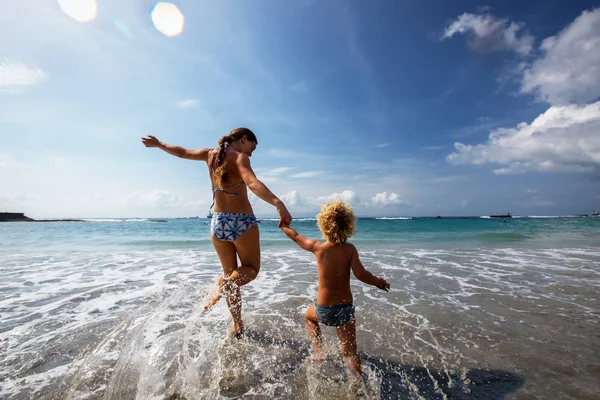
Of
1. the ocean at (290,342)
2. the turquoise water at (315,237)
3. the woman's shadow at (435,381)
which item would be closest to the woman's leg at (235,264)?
the ocean at (290,342)

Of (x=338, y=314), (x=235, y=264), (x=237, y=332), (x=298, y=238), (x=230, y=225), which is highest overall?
(x=230, y=225)

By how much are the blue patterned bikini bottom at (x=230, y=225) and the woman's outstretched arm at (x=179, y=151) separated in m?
0.81

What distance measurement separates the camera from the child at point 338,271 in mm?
2855

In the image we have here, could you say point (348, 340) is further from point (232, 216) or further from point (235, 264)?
point (232, 216)

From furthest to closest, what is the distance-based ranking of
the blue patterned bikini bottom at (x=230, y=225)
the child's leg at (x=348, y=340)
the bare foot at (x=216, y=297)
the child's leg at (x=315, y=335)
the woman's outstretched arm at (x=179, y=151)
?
the woman's outstretched arm at (x=179, y=151)
the blue patterned bikini bottom at (x=230, y=225)
the bare foot at (x=216, y=297)
the child's leg at (x=315, y=335)
the child's leg at (x=348, y=340)

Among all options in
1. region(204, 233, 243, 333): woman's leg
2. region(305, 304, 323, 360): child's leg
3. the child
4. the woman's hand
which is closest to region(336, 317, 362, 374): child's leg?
the child

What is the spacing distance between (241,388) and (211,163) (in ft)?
7.95

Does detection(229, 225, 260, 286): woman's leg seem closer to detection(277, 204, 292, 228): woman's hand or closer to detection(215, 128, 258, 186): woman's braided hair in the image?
detection(215, 128, 258, 186): woman's braided hair

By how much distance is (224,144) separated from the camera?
345cm

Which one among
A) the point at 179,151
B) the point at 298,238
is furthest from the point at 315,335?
the point at 179,151

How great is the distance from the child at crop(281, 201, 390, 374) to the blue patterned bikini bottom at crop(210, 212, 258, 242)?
2.31 ft

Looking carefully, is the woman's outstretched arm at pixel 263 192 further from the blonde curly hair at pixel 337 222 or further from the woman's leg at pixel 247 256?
the woman's leg at pixel 247 256

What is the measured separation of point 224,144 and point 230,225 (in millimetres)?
965

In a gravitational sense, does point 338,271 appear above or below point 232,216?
below
